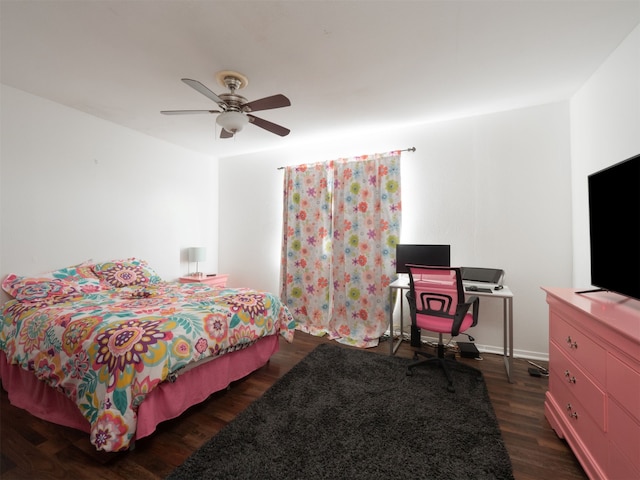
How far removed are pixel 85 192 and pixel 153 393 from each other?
2.63m

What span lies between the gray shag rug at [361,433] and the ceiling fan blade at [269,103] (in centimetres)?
226

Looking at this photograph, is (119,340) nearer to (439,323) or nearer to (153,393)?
(153,393)

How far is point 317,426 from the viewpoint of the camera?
1.79 metres

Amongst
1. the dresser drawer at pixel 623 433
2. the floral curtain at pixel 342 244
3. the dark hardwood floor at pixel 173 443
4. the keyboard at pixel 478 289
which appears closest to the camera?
the dresser drawer at pixel 623 433

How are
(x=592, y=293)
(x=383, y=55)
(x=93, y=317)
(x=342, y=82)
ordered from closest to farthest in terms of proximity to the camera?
1. (x=592, y=293)
2. (x=93, y=317)
3. (x=383, y=55)
4. (x=342, y=82)

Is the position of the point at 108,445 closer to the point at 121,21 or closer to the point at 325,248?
the point at 121,21

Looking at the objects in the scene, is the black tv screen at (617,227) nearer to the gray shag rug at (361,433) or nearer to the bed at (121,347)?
the gray shag rug at (361,433)

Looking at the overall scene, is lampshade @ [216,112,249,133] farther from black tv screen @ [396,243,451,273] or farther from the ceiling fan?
black tv screen @ [396,243,451,273]


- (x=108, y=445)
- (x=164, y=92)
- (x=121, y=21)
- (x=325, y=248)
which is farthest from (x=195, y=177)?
(x=108, y=445)

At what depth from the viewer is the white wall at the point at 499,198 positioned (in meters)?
2.74

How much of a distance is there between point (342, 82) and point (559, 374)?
8.85 ft

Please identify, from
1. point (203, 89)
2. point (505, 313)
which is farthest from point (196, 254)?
point (505, 313)

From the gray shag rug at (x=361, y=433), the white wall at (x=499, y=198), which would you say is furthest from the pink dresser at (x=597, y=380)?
the white wall at (x=499, y=198)

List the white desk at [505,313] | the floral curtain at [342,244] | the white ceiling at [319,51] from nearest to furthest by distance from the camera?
the white ceiling at [319,51], the white desk at [505,313], the floral curtain at [342,244]
